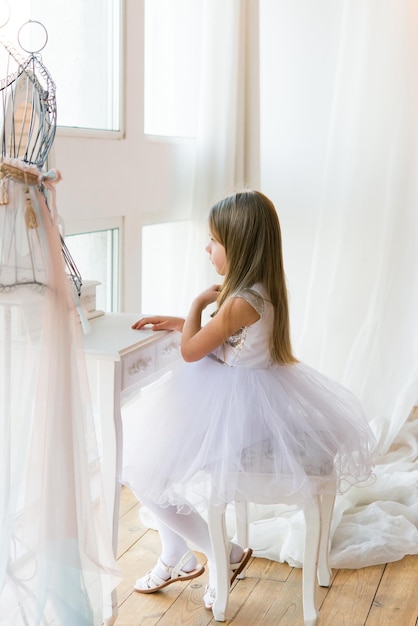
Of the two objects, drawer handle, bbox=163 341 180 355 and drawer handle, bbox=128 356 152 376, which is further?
drawer handle, bbox=163 341 180 355

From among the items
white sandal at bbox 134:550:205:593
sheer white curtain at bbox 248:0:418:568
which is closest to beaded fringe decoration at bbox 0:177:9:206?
white sandal at bbox 134:550:205:593

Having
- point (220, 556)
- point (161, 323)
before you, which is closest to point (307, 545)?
point (220, 556)

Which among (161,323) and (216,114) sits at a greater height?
(216,114)

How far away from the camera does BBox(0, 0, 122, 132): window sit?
8.66 feet

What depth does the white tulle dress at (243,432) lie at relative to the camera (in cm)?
210

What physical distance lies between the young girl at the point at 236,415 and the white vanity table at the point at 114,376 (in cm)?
6

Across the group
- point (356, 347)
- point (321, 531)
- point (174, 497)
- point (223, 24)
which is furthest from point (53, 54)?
point (356, 347)

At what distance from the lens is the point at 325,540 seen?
7.80 feet

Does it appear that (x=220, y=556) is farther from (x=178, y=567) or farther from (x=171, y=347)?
(x=171, y=347)

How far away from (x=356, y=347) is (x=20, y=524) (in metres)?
2.24

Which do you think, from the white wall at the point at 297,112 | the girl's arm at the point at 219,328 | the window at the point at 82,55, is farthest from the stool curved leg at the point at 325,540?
the white wall at the point at 297,112

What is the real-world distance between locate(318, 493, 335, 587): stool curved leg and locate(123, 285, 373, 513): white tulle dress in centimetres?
7

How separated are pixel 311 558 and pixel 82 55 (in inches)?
66.3

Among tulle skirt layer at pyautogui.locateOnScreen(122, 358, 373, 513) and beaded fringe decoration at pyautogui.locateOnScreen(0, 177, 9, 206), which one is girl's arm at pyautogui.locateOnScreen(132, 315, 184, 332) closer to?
tulle skirt layer at pyautogui.locateOnScreen(122, 358, 373, 513)
